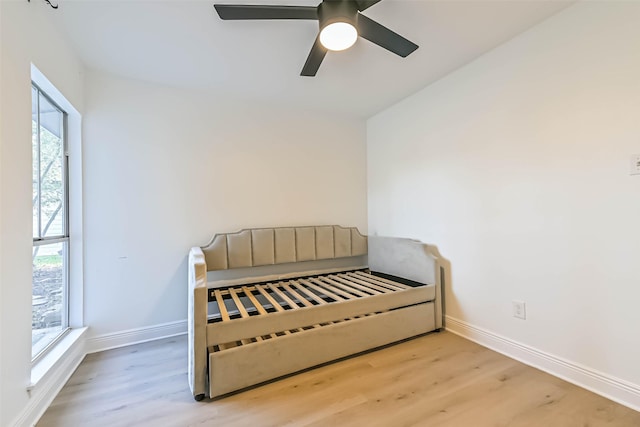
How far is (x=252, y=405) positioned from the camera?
1.54 metres

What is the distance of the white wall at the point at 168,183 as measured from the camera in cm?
228

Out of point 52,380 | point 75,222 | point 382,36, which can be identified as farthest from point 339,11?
point 52,380

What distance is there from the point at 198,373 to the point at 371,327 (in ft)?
3.98

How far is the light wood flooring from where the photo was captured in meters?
1.42

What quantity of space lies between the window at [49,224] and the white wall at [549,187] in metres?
3.00

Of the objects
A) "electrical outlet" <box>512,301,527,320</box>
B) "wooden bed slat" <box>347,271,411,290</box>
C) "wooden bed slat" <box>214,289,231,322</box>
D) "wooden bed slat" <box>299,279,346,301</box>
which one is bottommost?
"electrical outlet" <box>512,301,527,320</box>

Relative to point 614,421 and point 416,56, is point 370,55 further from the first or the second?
point 614,421

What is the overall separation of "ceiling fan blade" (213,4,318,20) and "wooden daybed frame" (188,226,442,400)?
55.4 inches

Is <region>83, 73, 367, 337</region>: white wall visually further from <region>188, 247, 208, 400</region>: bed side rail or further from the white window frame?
<region>188, 247, 208, 400</region>: bed side rail

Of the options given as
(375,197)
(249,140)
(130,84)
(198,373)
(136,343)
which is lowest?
(136,343)

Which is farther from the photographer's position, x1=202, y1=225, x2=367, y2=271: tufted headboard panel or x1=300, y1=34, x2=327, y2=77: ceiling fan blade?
x1=202, y1=225, x2=367, y2=271: tufted headboard panel

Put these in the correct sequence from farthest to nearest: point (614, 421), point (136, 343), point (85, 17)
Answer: point (136, 343) < point (85, 17) < point (614, 421)

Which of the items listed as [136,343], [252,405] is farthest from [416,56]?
[136,343]

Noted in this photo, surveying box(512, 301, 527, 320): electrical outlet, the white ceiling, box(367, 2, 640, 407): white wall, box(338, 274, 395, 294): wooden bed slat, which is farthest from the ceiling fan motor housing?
box(512, 301, 527, 320): electrical outlet
